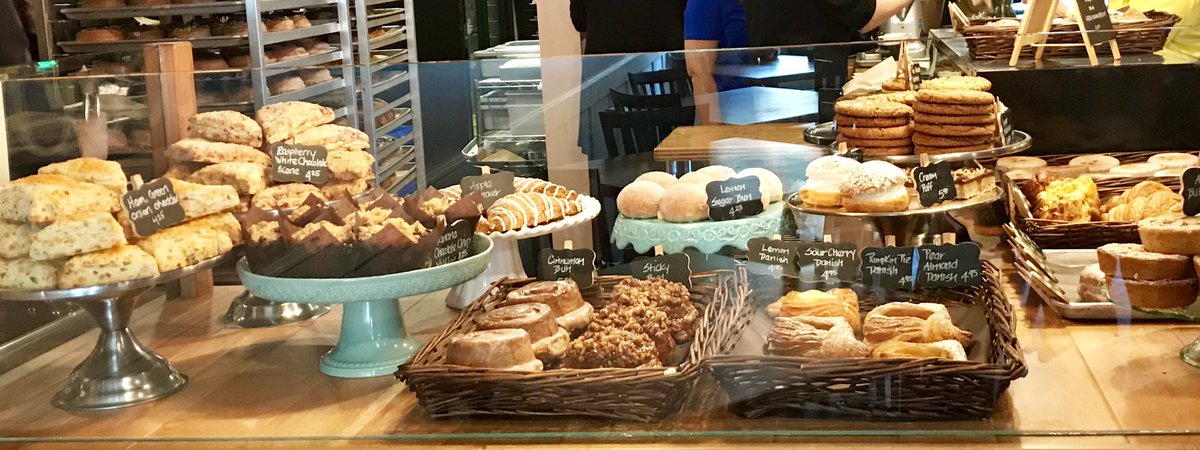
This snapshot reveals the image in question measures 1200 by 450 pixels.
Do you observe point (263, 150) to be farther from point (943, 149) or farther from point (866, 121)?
point (943, 149)

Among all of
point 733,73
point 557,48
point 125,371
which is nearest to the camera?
point 125,371

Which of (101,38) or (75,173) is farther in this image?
(101,38)

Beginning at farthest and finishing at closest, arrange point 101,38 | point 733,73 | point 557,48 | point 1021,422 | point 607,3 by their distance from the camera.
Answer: point 557,48 → point 101,38 → point 607,3 → point 733,73 → point 1021,422

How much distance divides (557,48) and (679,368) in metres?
4.19

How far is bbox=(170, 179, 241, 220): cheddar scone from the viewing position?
1.85m

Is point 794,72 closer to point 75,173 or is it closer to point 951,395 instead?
point 951,395

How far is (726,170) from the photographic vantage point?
2205 millimetres

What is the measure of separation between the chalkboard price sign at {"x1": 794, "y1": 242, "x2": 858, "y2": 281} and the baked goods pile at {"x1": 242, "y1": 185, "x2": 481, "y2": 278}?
0.54 m

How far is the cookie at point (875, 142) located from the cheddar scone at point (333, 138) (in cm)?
97

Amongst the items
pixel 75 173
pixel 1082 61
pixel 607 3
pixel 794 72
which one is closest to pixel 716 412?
pixel 794 72

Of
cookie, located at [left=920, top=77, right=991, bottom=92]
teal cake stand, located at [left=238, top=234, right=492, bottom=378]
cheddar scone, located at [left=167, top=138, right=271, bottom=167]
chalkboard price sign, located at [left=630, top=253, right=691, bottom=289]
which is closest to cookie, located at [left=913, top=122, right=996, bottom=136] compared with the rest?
cookie, located at [left=920, top=77, right=991, bottom=92]

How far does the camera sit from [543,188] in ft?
7.11

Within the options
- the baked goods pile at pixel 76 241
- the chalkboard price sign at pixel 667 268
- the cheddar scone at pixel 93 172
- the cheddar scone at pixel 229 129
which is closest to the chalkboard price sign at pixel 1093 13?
the chalkboard price sign at pixel 667 268

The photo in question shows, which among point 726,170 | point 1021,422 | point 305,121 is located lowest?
point 1021,422
